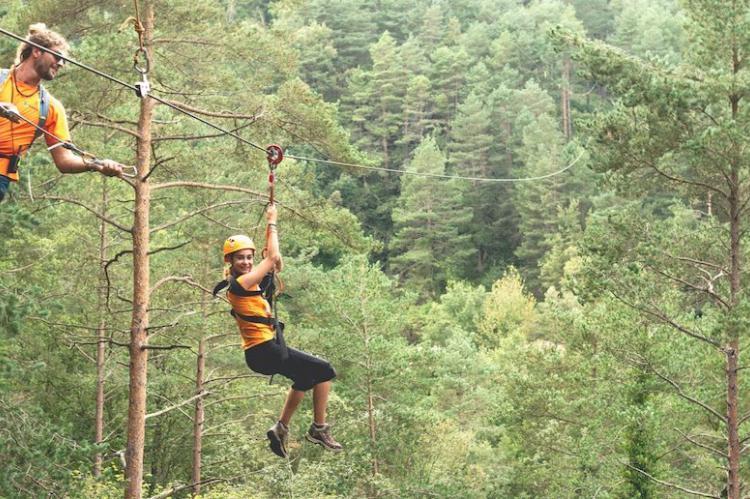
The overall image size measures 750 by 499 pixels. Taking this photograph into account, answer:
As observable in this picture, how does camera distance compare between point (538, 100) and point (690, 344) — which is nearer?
point (690, 344)

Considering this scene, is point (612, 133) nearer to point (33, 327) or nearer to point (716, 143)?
point (716, 143)

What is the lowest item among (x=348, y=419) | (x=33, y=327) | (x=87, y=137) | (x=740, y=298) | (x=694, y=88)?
(x=348, y=419)

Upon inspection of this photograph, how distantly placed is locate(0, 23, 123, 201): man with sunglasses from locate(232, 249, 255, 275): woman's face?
62.0 inches

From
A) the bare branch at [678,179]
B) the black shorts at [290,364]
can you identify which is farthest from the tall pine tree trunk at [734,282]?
the black shorts at [290,364]

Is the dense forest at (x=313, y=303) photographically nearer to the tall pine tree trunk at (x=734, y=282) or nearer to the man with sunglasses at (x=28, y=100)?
the tall pine tree trunk at (x=734, y=282)

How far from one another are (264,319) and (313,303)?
49.9 ft

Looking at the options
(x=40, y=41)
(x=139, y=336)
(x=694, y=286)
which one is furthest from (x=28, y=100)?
(x=694, y=286)

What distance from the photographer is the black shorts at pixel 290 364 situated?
20.9ft

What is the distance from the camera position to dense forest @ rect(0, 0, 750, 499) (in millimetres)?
10945

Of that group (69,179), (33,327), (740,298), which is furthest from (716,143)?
(33,327)

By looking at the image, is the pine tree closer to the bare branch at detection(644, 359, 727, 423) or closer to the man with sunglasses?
the bare branch at detection(644, 359, 727, 423)

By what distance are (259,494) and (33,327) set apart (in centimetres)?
528

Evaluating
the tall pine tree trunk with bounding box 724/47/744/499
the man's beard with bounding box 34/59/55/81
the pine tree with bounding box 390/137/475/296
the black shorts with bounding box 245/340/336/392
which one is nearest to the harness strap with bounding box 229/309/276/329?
the black shorts with bounding box 245/340/336/392

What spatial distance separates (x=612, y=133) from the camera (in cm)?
1327
